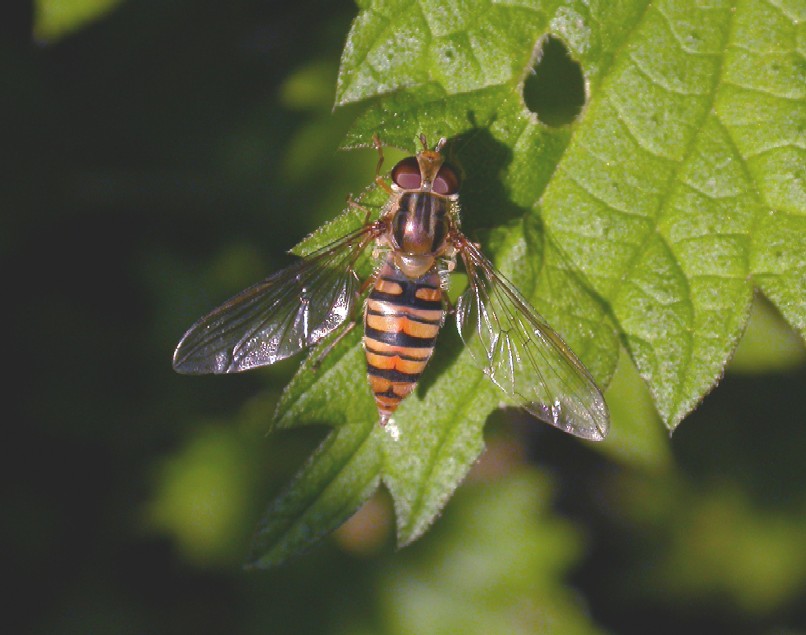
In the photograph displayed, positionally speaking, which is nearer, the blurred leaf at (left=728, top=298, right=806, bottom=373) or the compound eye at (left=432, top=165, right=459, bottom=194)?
the compound eye at (left=432, top=165, right=459, bottom=194)

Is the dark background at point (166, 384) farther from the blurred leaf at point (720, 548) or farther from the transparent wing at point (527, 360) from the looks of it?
the transparent wing at point (527, 360)

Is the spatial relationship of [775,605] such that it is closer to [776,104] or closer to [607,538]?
[607,538]

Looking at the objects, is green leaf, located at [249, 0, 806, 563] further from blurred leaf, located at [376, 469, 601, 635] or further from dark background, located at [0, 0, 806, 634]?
blurred leaf, located at [376, 469, 601, 635]

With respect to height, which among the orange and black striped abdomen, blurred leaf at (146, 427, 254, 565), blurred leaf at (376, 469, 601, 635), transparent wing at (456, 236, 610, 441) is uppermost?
the orange and black striped abdomen

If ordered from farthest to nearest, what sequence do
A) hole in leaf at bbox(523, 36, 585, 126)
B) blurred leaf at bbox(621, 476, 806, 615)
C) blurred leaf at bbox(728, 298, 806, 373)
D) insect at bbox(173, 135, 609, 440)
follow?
blurred leaf at bbox(621, 476, 806, 615), blurred leaf at bbox(728, 298, 806, 373), hole in leaf at bbox(523, 36, 585, 126), insect at bbox(173, 135, 609, 440)

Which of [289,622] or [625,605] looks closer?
[289,622]

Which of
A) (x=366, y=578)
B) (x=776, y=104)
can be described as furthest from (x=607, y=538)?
(x=776, y=104)

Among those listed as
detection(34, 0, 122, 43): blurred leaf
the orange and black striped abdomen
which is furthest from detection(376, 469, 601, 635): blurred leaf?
detection(34, 0, 122, 43): blurred leaf
